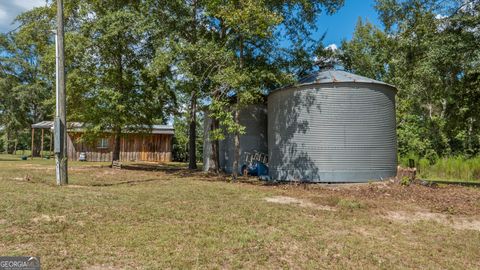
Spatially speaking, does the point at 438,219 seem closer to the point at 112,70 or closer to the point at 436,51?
the point at 436,51

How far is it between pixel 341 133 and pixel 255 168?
18.5ft

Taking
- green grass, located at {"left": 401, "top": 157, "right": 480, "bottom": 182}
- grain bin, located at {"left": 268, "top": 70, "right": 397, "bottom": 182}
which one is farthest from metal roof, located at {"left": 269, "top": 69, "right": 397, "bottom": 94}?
green grass, located at {"left": 401, "top": 157, "right": 480, "bottom": 182}

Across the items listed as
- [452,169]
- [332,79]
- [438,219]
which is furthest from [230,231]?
[452,169]

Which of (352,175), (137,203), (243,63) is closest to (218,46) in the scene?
(243,63)

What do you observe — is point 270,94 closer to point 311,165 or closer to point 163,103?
point 311,165

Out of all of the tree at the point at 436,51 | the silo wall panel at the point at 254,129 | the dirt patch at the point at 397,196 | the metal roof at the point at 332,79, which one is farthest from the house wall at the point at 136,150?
the dirt patch at the point at 397,196

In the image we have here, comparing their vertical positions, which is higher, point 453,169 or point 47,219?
point 453,169

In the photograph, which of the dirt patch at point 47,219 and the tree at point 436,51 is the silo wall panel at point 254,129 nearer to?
the tree at point 436,51

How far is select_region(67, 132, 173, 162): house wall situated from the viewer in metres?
32.2

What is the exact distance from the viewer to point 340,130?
13758mm

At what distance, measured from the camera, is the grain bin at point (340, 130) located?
45.1ft

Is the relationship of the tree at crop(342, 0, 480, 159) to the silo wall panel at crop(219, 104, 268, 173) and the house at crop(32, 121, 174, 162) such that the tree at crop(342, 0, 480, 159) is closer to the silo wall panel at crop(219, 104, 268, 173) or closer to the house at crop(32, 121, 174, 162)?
the silo wall panel at crop(219, 104, 268, 173)

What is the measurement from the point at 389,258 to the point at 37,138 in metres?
44.7

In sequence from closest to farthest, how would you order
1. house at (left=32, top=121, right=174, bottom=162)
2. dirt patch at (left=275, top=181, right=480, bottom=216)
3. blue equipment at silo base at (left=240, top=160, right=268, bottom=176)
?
dirt patch at (left=275, top=181, right=480, bottom=216) < blue equipment at silo base at (left=240, top=160, right=268, bottom=176) < house at (left=32, top=121, right=174, bottom=162)
